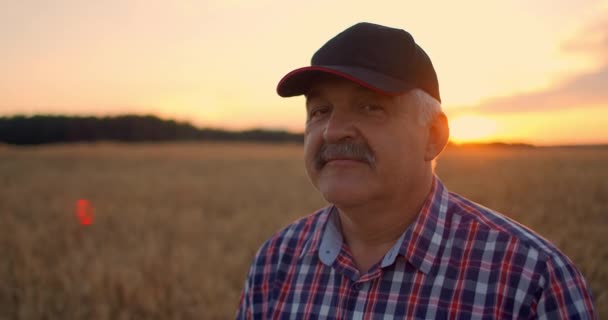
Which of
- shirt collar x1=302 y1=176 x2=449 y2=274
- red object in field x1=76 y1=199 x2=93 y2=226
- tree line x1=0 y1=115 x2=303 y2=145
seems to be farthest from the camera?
tree line x1=0 y1=115 x2=303 y2=145

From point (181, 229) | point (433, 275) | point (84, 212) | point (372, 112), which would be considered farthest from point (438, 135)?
point (84, 212)

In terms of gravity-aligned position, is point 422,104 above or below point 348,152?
above

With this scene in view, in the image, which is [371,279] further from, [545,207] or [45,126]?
[45,126]

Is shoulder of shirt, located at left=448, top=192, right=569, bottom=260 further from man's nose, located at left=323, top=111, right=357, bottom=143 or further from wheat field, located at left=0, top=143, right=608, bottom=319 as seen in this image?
wheat field, located at left=0, top=143, right=608, bottom=319

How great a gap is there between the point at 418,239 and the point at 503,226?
0.31 metres

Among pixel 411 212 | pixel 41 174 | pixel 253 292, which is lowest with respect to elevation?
pixel 41 174

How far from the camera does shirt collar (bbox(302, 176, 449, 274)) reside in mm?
1820

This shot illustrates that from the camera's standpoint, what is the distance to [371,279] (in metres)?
1.87

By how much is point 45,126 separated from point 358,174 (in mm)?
27815

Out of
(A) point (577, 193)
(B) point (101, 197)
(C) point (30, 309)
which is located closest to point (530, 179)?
(A) point (577, 193)

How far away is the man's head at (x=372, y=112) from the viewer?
1886mm

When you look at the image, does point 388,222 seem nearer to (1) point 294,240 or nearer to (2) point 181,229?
(1) point 294,240

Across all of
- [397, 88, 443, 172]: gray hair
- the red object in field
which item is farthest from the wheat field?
[397, 88, 443, 172]: gray hair

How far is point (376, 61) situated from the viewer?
189 centimetres
